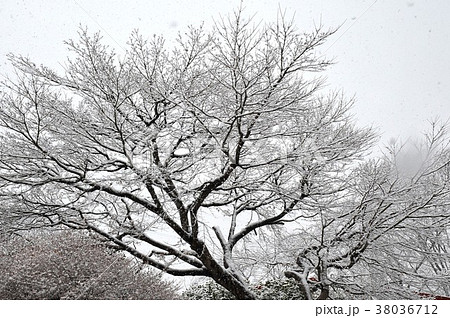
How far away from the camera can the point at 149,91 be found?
4.90 m

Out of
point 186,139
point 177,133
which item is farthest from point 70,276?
point 186,139

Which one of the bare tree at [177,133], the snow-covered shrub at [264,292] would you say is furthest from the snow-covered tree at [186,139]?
the snow-covered shrub at [264,292]

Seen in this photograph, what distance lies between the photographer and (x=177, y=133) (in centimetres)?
503

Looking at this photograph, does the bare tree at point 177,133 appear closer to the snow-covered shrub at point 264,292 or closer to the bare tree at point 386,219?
the bare tree at point 386,219

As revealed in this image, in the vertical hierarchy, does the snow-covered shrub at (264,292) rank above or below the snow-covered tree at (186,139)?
below

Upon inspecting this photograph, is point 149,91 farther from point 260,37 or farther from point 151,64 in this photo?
point 260,37

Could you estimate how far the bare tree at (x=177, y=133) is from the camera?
4207 mm

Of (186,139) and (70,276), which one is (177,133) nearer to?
(186,139)

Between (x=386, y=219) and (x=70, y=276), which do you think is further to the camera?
(x=386, y=219)

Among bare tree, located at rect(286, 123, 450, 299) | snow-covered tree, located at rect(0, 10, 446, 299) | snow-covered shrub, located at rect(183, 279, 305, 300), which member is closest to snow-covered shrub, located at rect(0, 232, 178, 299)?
snow-covered tree, located at rect(0, 10, 446, 299)

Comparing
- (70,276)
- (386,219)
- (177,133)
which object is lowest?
(70,276)

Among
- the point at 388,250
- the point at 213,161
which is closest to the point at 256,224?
the point at 213,161

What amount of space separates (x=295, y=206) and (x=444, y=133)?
7.94 ft
